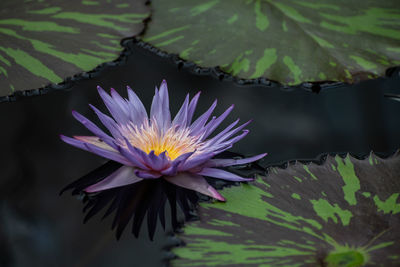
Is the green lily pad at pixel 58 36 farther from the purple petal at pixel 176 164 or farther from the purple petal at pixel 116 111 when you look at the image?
the purple petal at pixel 176 164

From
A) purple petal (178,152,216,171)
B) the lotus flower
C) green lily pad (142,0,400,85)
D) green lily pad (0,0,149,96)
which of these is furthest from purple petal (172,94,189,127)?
green lily pad (0,0,149,96)

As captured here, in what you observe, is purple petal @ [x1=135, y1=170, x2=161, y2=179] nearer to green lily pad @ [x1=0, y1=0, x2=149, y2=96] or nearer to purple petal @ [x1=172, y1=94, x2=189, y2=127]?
purple petal @ [x1=172, y1=94, x2=189, y2=127]

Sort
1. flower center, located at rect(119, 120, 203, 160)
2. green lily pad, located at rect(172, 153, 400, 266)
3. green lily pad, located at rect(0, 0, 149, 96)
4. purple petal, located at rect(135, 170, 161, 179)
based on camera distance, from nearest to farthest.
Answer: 1. green lily pad, located at rect(172, 153, 400, 266)
2. purple petal, located at rect(135, 170, 161, 179)
3. flower center, located at rect(119, 120, 203, 160)
4. green lily pad, located at rect(0, 0, 149, 96)

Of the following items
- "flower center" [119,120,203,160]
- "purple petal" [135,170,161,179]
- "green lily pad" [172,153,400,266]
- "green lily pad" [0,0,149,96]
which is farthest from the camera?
"green lily pad" [0,0,149,96]

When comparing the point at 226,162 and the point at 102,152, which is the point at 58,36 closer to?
the point at 102,152

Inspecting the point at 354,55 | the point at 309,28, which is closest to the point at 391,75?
the point at 354,55

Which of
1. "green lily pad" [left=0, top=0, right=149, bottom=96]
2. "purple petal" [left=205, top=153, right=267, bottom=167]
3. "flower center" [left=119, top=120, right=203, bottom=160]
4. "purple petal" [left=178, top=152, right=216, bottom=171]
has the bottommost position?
"purple petal" [left=178, top=152, right=216, bottom=171]

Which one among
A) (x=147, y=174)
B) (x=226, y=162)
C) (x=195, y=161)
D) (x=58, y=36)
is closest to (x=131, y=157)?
(x=147, y=174)

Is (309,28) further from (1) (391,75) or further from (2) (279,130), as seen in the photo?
(2) (279,130)
